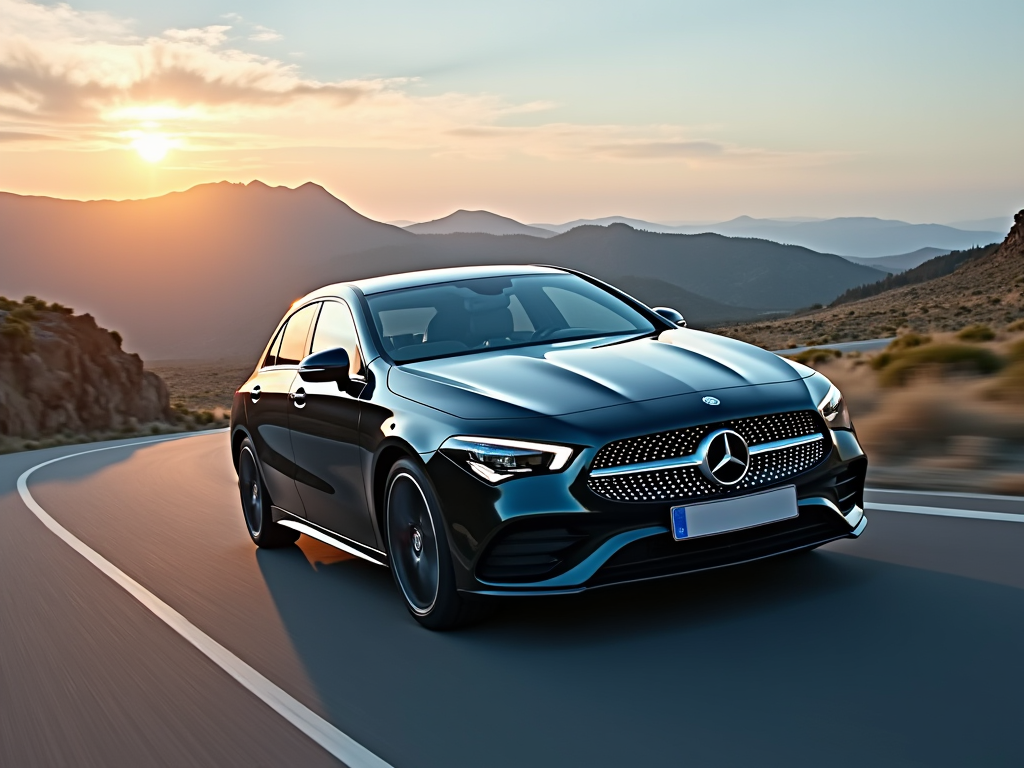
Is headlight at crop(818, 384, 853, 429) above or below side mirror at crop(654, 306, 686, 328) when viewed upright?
below

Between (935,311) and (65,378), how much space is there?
160 ft

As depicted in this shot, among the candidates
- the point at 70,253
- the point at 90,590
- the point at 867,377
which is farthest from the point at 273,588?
the point at 70,253

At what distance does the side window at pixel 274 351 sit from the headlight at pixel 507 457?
3157 millimetres

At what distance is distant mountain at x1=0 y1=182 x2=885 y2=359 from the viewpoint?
515 feet

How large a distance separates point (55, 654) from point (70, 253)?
573ft

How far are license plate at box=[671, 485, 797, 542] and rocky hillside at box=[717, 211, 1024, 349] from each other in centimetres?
3867

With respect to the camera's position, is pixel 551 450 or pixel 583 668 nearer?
pixel 583 668

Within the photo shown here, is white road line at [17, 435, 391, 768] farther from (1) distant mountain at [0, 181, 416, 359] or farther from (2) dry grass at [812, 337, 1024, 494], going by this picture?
(1) distant mountain at [0, 181, 416, 359]

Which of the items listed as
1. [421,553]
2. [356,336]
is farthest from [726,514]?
[356,336]

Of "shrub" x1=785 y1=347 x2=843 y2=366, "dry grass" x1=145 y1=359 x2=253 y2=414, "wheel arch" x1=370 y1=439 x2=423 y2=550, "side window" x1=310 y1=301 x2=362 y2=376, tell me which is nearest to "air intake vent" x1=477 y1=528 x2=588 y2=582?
"wheel arch" x1=370 y1=439 x2=423 y2=550

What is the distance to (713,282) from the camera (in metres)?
189

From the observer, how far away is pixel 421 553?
5.75 metres

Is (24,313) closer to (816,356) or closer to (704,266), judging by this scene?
(816,356)

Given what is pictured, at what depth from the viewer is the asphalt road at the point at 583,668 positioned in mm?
4047
